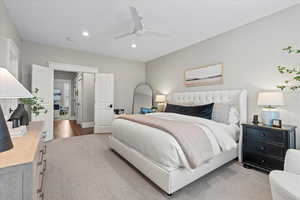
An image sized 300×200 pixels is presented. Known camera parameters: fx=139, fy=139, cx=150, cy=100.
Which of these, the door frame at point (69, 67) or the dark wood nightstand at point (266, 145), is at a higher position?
the door frame at point (69, 67)

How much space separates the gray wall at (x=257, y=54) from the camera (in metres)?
2.29

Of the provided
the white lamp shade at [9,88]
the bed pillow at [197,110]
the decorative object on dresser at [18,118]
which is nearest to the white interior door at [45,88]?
the decorative object on dresser at [18,118]

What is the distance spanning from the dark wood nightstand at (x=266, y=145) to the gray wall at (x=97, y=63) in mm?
4076

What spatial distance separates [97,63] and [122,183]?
4036 mm

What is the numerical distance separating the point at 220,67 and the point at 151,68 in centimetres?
290

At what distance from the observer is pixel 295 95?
7.36 ft

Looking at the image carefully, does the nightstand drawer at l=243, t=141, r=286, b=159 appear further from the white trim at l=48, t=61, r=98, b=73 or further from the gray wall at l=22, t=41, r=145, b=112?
the white trim at l=48, t=61, r=98, b=73

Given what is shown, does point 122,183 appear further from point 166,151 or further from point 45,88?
point 45,88

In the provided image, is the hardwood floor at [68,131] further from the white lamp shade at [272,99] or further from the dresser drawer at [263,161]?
the white lamp shade at [272,99]

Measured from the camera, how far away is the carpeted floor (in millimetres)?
1695

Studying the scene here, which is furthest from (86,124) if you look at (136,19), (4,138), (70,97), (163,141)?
(4,138)

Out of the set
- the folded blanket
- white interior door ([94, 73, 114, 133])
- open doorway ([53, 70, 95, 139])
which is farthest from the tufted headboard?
open doorway ([53, 70, 95, 139])

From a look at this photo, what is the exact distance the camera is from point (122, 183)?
1930mm

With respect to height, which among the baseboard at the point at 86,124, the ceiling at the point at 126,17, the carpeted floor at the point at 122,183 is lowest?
the carpeted floor at the point at 122,183
